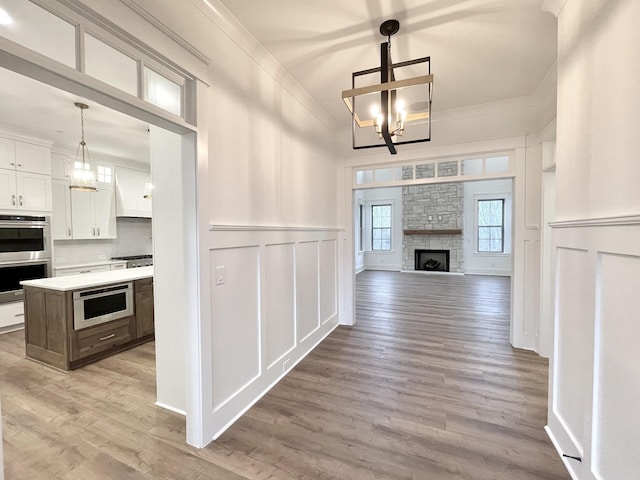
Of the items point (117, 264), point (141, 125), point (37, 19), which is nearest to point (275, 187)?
point (37, 19)

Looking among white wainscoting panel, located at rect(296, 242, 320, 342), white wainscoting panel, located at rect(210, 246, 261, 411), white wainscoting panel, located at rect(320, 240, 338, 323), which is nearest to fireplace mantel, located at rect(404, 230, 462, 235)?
white wainscoting panel, located at rect(320, 240, 338, 323)

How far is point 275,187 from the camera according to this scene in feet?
8.71

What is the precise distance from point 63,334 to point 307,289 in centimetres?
255

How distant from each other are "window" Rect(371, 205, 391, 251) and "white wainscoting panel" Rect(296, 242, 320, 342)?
731 cm

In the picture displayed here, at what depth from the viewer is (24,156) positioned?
4.27 metres

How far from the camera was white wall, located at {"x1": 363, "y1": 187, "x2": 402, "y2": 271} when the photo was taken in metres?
10.1

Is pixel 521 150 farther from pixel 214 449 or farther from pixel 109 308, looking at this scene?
pixel 109 308

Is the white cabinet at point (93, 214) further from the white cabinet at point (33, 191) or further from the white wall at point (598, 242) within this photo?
the white wall at point (598, 242)

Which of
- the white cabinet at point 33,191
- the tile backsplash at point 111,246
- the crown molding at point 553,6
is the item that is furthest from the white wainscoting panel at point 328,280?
the tile backsplash at point 111,246

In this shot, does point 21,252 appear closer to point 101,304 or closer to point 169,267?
point 101,304

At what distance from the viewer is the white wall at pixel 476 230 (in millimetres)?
8672

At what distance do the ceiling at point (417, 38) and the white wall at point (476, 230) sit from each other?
6540 mm

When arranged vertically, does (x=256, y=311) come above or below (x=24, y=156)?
below

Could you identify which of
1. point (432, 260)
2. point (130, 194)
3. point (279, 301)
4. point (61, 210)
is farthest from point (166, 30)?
point (432, 260)
